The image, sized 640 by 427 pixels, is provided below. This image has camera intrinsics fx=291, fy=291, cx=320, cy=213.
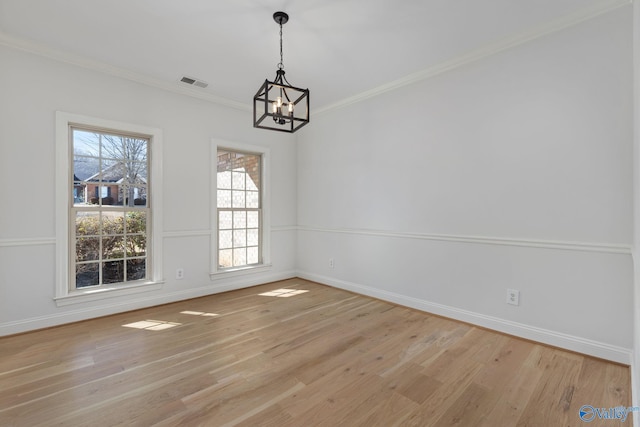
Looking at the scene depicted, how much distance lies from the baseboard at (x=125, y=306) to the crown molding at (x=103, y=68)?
2.54 m

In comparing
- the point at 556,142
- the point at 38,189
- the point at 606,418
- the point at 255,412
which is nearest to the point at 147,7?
the point at 38,189

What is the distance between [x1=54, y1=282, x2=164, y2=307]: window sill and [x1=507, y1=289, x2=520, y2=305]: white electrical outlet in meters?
3.86

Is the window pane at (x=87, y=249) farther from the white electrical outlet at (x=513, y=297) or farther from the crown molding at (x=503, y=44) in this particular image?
the white electrical outlet at (x=513, y=297)

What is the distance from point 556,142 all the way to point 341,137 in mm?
2540

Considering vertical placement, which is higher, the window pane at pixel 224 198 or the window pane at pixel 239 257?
the window pane at pixel 224 198

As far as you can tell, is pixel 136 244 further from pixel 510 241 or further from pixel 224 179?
pixel 510 241

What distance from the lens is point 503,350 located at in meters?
2.47

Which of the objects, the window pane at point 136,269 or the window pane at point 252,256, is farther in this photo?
the window pane at point 252,256

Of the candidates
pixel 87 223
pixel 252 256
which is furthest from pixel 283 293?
pixel 87 223

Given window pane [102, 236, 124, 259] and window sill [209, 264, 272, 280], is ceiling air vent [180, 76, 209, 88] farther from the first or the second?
window sill [209, 264, 272, 280]

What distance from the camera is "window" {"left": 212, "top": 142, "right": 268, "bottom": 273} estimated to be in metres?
4.24

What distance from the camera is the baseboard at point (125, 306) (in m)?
2.80

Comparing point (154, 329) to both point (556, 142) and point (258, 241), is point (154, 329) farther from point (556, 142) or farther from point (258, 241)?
point (556, 142)

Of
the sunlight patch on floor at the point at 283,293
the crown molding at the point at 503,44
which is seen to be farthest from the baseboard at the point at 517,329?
the crown molding at the point at 503,44
